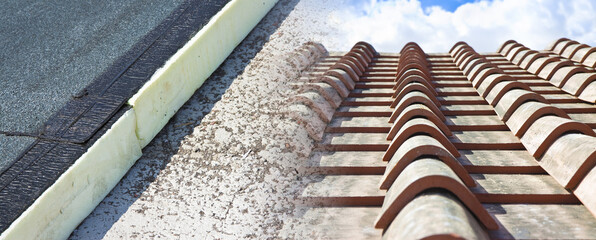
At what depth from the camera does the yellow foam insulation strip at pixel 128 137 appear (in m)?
3.26

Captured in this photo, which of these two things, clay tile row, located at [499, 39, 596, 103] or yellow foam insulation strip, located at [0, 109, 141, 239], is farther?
clay tile row, located at [499, 39, 596, 103]

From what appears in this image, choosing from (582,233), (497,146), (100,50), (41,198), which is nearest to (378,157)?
(497,146)

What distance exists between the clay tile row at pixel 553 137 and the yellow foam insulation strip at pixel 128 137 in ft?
10.1

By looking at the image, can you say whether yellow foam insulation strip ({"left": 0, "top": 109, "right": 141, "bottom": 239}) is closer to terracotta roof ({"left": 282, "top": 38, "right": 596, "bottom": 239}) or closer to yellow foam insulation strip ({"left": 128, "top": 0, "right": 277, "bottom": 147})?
yellow foam insulation strip ({"left": 128, "top": 0, "right": 277, "bottom": 147})

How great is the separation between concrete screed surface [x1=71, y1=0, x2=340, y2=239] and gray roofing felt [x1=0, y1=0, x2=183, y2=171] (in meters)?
0.94

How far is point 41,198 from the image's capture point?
321 centimetres

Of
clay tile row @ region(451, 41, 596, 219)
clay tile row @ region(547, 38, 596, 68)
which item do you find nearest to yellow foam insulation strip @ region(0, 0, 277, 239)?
clay tile row @ region(451, 41, 596, 219)

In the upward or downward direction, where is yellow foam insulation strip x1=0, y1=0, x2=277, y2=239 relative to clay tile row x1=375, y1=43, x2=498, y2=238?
downward

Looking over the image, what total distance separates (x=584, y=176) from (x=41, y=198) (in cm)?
321

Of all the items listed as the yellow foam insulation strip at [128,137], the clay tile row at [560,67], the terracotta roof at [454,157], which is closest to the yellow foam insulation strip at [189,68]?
the yellow foam insulation strip at [128,137]

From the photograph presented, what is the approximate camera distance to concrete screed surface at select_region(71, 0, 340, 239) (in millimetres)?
3473

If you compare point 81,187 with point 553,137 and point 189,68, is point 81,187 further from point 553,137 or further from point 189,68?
point 553,137

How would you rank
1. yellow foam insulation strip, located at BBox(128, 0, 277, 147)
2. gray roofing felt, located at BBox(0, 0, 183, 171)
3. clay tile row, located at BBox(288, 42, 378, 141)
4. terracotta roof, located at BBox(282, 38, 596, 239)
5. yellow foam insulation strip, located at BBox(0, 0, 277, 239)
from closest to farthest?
terracotta roof, located at BBox(282, 38, 596, 239)
yellow foam insulation strip, located at BBox(0, 0, 277, 239)
clay tile row, located at BBox(288, 42, 378, 141)
gray roofing felt, located at BBox(0, 0, 183, 171)
yellow foam insulation strip, located at BBox(128, 0, 277, 147)

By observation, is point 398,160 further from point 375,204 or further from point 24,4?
point 24,4
